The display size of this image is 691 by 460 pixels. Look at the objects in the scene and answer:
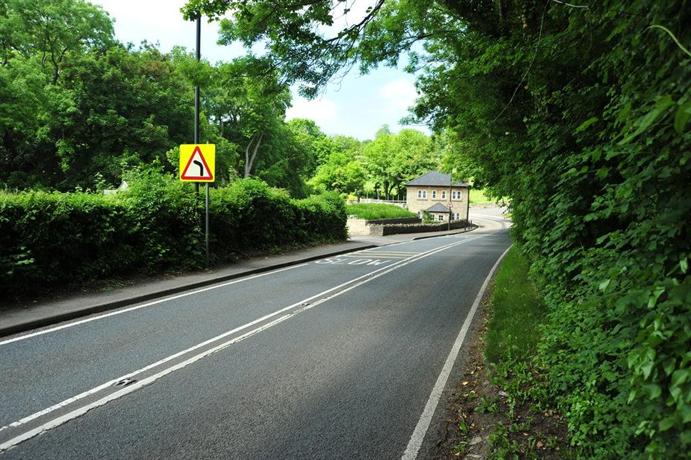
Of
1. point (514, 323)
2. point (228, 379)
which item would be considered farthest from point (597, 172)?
point (228, 379)

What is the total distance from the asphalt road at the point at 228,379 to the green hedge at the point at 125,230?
1.94 m

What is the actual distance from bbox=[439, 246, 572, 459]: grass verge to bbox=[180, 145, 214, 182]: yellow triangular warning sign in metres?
8.55

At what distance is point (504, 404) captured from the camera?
454cm

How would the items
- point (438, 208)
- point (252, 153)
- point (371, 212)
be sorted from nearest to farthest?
point (371, 212), point (252, 153), point (438, 208)

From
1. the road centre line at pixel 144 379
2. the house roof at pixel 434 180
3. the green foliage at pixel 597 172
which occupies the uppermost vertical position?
the house roof at pixel 434 180

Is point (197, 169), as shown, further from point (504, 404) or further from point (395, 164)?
point (395, 164)

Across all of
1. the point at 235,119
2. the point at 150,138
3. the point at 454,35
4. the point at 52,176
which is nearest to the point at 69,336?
the point at 454,35

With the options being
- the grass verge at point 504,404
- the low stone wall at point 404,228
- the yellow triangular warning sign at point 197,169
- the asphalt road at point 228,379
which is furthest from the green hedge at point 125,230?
the low stone wall at point 404,228

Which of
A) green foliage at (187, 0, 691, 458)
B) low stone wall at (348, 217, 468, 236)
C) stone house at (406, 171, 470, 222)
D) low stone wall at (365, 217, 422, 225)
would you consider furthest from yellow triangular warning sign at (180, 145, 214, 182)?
stone house at (406, 171, 470, 222)

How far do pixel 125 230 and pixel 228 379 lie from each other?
23.6 feet

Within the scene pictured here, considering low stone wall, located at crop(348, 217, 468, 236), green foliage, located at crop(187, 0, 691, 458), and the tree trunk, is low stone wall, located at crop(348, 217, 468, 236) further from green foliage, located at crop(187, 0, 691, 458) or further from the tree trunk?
green foliage, located at crop(187, 0, 691, 458)

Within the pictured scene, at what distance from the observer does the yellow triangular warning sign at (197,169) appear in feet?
40.2

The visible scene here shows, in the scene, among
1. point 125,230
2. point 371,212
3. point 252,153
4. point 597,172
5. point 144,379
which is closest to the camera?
point 597,172

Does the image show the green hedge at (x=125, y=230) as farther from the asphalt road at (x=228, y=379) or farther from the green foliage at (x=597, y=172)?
the green foliage at (x=597, y=172)
